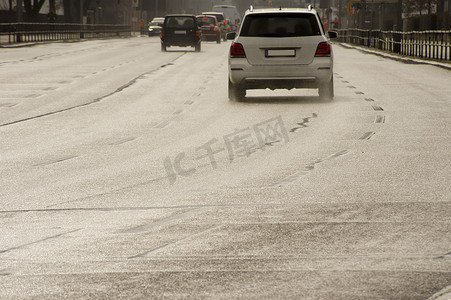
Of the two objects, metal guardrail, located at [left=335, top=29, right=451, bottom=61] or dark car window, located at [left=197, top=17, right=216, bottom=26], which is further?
dark car window, located at [left=197, top=17, right=216, bottom=26]

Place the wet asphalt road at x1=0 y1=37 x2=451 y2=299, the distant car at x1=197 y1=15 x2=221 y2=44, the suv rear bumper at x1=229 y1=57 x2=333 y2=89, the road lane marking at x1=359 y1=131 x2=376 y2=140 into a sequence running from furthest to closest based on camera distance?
the distant car at x1=197 y1=15 x2=221 y2=44 → the suv rear bumper at x1=229 y1=57 x2=333 y2=89 → the road lane marking at x1=359 y1=131 x2=376 y2=140 → the wet asphalt road at x1=0 y1=37 x2=451 y2=299

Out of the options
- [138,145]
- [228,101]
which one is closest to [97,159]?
[138,145]

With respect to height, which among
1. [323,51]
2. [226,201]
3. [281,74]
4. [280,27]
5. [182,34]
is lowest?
[226,201]

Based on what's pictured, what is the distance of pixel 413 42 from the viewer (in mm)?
42219

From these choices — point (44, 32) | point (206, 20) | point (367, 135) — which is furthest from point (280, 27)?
point (44, 32)

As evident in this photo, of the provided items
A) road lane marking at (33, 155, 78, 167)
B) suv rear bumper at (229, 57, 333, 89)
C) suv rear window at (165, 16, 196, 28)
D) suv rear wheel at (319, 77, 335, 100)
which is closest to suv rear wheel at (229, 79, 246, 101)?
suv rear bumper at (229, 57, 333, 89)

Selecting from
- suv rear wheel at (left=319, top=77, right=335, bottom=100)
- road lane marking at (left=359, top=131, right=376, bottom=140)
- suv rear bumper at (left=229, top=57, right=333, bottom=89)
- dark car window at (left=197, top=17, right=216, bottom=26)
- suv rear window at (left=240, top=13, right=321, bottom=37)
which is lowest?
road lane marking at (left=359, top=131, right=376, bottom=140)

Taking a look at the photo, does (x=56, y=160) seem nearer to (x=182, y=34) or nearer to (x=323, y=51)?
(x=323, y=51)

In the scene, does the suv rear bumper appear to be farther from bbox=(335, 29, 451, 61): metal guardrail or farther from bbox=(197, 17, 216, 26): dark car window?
bbox=(197, 17, 216, 26): dark car window

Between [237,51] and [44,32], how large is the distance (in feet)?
169

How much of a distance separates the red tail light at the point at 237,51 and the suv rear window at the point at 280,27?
0.36m

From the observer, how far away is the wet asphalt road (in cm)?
579

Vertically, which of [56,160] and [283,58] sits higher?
[283,58]

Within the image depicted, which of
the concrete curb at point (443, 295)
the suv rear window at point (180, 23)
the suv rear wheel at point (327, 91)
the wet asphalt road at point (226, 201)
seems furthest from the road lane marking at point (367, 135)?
the suv rear window at point (180, 23)
